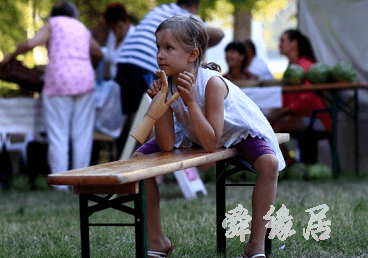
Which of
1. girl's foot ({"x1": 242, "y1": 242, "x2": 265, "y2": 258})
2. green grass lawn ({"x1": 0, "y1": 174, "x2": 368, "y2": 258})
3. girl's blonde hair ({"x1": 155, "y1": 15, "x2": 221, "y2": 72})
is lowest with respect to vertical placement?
green grass lawn ({"x1": 0, "y1": 174, "x2": 368, "y2": 258})

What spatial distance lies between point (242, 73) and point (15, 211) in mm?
4075

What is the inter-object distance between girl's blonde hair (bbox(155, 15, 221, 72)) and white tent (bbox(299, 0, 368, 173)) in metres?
6.06

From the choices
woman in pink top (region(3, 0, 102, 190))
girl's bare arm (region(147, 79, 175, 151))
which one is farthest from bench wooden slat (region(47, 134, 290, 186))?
woman in pink top (region(3, 0, 102, 190))

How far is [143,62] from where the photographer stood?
6.48 m

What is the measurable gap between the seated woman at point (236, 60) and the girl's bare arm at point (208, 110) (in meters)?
5.68

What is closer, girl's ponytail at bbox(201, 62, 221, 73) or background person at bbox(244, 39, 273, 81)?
girl's ponytail at bbox(201, 62, 221, 73)

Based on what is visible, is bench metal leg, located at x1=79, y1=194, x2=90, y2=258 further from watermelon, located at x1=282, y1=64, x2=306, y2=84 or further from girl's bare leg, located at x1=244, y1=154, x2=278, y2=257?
watermelon, located at x1=282, y1=64, x2=306, y2=84

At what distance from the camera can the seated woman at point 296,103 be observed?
8.23m

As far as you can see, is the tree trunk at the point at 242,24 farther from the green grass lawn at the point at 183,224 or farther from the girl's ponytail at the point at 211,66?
the girl's ponytail at the point at 211,66

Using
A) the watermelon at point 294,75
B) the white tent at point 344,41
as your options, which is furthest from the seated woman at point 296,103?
the white tent at point 344,41

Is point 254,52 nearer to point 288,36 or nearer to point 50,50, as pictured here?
point 288,36

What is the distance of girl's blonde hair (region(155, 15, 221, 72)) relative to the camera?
3178 mm

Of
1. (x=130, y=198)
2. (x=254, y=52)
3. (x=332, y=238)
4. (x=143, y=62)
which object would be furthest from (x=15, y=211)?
(x=254, y=52)

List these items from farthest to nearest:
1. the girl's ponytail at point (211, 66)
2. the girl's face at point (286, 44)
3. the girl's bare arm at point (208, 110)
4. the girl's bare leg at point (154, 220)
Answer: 1. the girl's face at point (286, 44)
2. the girl's ponytail at point (211, 66)
3. the girl's bare leg at point (154, 220)
4. the girl's bare arm at point (208, 110)
